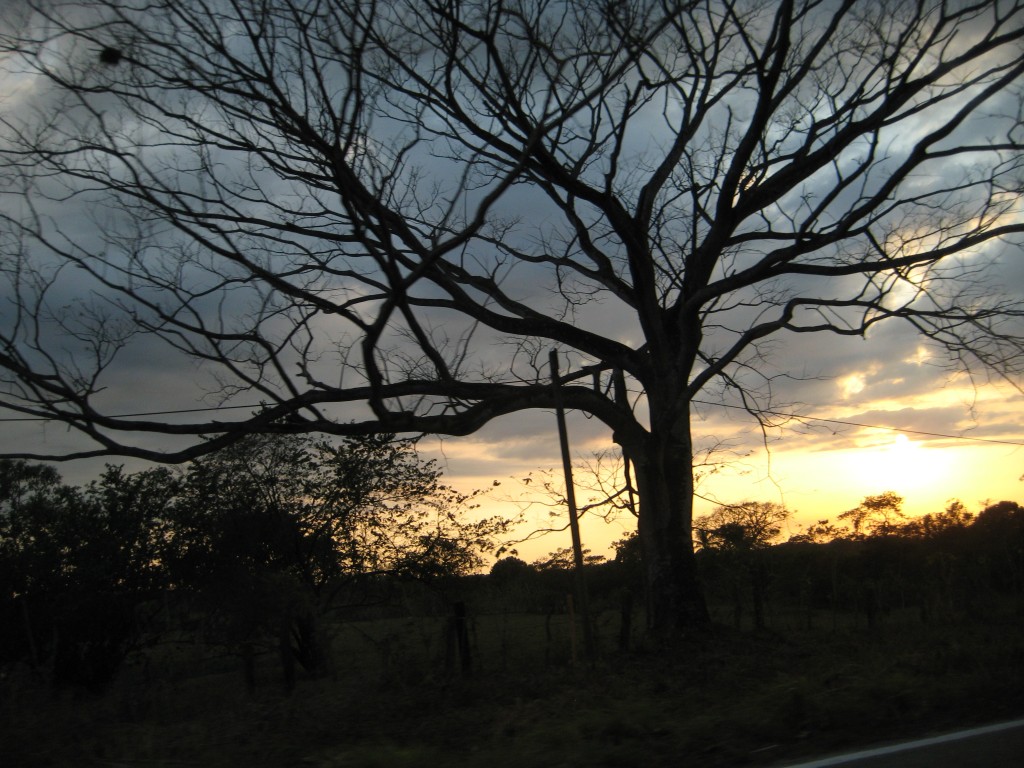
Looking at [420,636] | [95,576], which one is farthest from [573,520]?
[95,576]

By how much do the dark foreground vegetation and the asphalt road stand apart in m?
0.51

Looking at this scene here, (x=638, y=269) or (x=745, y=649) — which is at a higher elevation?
(x=638, y=269)

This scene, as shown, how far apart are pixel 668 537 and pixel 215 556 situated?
1191 cm

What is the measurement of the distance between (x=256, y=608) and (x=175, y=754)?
10993 mm

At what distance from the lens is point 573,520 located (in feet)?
43.3

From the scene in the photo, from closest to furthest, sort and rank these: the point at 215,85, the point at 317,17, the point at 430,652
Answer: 1. the point at 317,17
2. the point at 215,85
3. the point at 430,652

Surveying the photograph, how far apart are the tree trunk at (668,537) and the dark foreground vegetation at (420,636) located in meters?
0.56

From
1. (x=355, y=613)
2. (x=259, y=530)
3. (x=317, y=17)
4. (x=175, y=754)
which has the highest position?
(x=317, y=17)

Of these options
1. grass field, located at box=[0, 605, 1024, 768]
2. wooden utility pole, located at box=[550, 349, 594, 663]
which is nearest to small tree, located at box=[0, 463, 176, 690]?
grass field, located at box=[0, 605, 1024, 768]

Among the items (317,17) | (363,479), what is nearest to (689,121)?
(317,17)

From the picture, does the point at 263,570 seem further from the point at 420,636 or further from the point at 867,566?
the point at 867,566

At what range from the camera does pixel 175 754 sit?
24.3 feet

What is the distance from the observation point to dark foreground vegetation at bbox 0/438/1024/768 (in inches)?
299

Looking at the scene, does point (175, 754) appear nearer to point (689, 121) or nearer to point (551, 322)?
point (551, 322)
